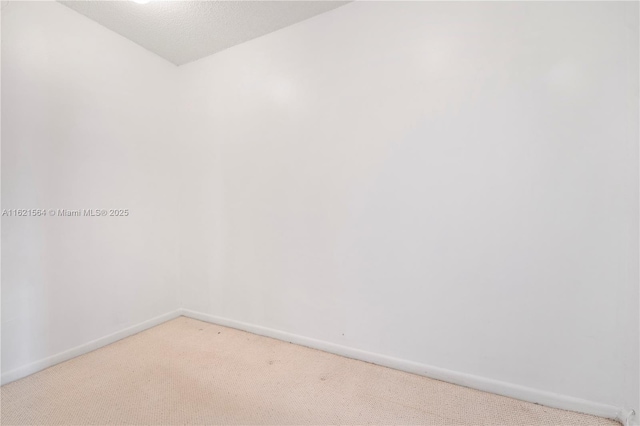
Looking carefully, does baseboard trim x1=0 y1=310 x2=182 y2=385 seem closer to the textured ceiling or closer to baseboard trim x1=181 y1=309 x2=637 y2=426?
baseboard trim x1=181 y1=309 x2=637 y2=426

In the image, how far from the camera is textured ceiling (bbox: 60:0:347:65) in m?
2.03

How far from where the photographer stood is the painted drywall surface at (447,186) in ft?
4.68

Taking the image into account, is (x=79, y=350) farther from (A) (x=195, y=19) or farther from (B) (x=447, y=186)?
(B) (x=447, y=186)

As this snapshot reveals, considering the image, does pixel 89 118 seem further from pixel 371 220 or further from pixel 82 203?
pixel 371 220

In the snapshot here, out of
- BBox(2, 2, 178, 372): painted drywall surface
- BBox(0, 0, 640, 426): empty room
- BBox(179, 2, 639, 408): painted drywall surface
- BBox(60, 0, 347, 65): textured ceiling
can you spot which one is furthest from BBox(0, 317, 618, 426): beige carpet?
BBox(60, 0, 347, 65): textured ceiling

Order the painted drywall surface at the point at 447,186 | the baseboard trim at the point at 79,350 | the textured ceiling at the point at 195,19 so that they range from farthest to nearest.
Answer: the textured ceiling at the point at 195,19 → the baseboard trim at the point at 79,350 → the painted drywall surface at the point at 447,186

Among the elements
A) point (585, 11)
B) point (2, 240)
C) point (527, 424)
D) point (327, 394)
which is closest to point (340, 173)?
point (327, 394)

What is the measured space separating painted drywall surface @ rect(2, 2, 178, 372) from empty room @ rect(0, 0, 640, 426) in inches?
0.5

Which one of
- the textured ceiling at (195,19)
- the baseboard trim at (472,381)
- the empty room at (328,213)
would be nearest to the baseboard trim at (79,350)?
the empty room at (328,213)

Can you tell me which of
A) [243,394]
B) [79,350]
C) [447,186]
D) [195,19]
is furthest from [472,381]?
[195,19]

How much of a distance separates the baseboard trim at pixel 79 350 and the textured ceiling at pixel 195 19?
7.99ft

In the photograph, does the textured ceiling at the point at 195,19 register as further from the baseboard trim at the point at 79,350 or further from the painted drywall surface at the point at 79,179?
the baseboard trim at the point at 79,350

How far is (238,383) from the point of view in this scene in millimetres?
1721

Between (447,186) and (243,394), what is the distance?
5.58ft
